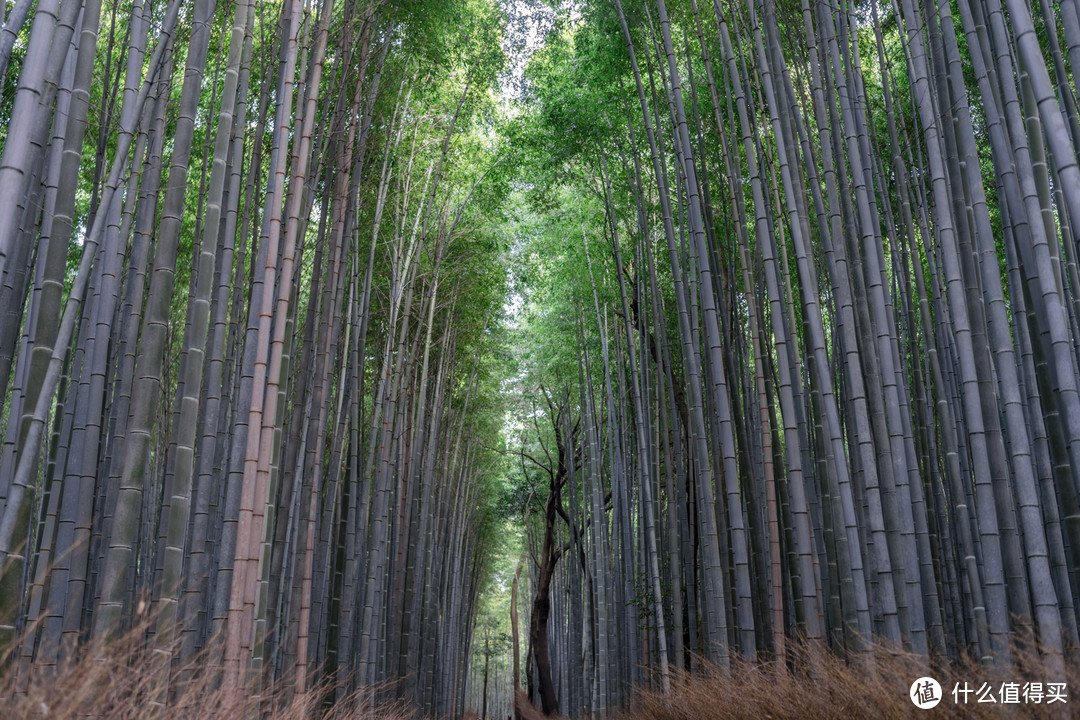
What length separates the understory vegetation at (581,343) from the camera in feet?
7.70

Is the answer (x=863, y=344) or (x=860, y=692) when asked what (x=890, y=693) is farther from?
(x=863, y=344)

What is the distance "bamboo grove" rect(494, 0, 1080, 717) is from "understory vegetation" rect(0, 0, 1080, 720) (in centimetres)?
2

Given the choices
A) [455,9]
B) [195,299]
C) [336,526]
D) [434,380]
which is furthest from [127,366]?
[434,380]

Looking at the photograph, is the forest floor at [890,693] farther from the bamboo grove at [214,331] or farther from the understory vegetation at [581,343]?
the bamboo grove at [214,331]

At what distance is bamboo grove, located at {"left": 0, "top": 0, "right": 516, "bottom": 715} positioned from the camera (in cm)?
233

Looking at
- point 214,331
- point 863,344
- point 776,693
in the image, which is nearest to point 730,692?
point 776,693

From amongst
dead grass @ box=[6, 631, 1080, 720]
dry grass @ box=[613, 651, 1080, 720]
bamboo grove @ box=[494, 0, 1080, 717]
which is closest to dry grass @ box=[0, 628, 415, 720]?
dead grass @ box=[6, 631, 1080, 720]

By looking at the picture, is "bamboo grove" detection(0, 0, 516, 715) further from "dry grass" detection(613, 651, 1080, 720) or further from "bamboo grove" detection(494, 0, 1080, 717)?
"dry grass" detection(613, 651, 1080, 720)

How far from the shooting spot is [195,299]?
109 inches

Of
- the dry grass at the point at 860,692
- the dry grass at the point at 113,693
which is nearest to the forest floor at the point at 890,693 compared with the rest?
the dry grass at the point at 860,692

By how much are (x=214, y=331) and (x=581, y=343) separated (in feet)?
15.3

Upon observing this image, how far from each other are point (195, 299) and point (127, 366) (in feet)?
2.25

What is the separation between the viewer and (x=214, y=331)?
3078 millimetres

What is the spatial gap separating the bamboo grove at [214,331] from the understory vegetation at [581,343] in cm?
2
